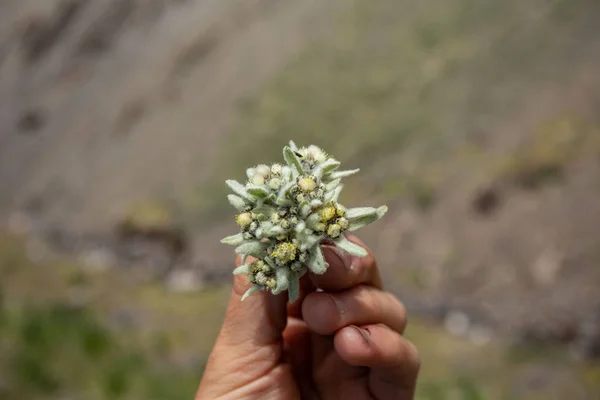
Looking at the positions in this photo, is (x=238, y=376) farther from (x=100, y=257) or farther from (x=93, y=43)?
(x=93, y=43)

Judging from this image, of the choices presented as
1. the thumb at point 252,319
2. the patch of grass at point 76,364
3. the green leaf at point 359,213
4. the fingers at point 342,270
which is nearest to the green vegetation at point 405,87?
the patch of grass at point 76,364

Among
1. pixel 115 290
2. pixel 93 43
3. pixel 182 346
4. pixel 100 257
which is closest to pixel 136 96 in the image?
pixel 93 43

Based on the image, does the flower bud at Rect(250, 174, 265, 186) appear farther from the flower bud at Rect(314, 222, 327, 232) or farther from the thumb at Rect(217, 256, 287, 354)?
the thumb at Rect(217, 256, 287, 354)

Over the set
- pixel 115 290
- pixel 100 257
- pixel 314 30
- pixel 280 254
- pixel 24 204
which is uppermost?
pixel 314 30

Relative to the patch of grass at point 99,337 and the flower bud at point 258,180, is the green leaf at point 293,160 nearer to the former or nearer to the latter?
the flower bud at point 258,180

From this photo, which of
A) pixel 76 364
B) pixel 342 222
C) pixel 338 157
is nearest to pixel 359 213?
pixel 342 222

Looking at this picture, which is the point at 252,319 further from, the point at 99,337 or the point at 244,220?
the point at 99,337
